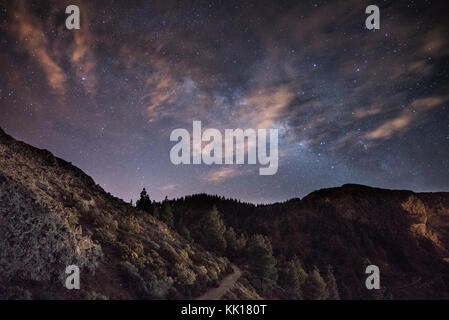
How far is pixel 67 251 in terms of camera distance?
59.9 ft

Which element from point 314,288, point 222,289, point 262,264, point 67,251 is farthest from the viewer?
point 314,288

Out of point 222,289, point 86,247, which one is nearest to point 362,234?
point 222,289

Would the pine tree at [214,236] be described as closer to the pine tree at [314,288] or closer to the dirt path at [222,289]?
the dirt path at [222,289]

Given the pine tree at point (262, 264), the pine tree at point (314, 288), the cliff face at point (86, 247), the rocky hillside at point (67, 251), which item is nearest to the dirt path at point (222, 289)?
the cliff face at point (86, 247)

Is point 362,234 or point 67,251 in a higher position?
point 67,251

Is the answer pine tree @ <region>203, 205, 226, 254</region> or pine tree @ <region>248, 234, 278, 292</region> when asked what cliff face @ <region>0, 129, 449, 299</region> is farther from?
pine tree @ <region>203, 205, 226, 254</region>

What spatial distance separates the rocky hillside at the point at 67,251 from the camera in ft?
52.0

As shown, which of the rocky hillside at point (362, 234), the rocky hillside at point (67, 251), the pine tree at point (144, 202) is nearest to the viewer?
the rocky hillside at point (67, 251)

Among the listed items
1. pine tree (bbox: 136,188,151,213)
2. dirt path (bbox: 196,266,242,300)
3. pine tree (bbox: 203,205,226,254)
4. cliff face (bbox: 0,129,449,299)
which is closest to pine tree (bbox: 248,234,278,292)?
cliff face (bbox: 0,129,449,299)

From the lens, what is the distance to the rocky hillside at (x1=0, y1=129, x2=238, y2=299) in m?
15.9

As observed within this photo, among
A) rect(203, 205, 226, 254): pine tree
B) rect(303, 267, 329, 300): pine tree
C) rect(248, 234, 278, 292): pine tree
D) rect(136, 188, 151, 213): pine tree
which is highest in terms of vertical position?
rect(136, 188, 151, 213): pine tree

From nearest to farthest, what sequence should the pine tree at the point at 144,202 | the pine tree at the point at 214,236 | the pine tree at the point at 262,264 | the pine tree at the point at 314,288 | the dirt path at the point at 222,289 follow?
the dirt path at the point at 222,289, the pine tree at the point at 262,264, the pine tree at the point at 314,288, the pine tree at the point at 214,236, the pine tree at the point at 144,202

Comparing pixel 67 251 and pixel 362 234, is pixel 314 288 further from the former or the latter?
Result: pixel 362 234
